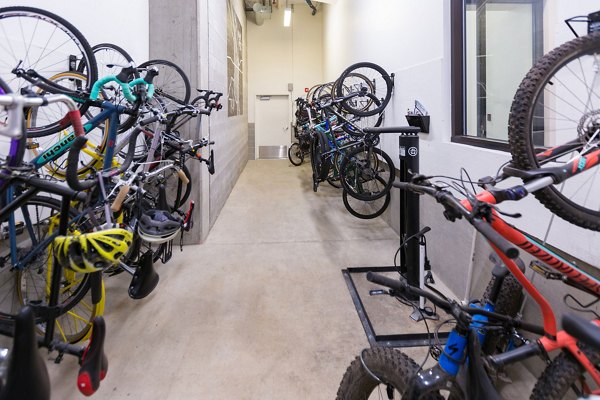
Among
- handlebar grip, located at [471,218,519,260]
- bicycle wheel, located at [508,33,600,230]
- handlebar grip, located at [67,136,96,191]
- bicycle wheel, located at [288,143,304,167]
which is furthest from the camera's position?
bicycle wheel, located at [288,143,304,167]

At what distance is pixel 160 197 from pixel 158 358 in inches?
40.6

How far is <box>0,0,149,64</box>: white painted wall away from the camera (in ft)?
7.74

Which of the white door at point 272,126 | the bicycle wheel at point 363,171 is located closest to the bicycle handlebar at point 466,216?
the bicycle wheel at point 363,171

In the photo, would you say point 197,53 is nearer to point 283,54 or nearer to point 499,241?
point 499,241

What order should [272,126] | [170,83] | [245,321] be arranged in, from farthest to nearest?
[272,126] → [170,83] → [245,321]

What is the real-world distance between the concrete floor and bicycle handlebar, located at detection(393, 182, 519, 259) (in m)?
1.06

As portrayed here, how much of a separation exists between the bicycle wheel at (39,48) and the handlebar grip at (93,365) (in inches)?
45.8

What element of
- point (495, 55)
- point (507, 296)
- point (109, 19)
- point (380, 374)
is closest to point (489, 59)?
point (495, 55)

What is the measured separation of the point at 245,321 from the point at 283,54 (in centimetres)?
910

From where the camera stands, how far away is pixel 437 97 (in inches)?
107

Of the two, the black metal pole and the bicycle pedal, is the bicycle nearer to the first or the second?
the bicycle pedal

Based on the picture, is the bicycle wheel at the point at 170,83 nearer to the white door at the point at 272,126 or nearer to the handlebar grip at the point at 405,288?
the handlebar grip at the point at 405,288

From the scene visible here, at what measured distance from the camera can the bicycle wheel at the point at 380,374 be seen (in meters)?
1.05

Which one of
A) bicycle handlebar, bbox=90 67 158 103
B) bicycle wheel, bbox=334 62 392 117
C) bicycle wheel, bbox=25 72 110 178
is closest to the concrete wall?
bicycle wheel, bbox=334 62 392 117
